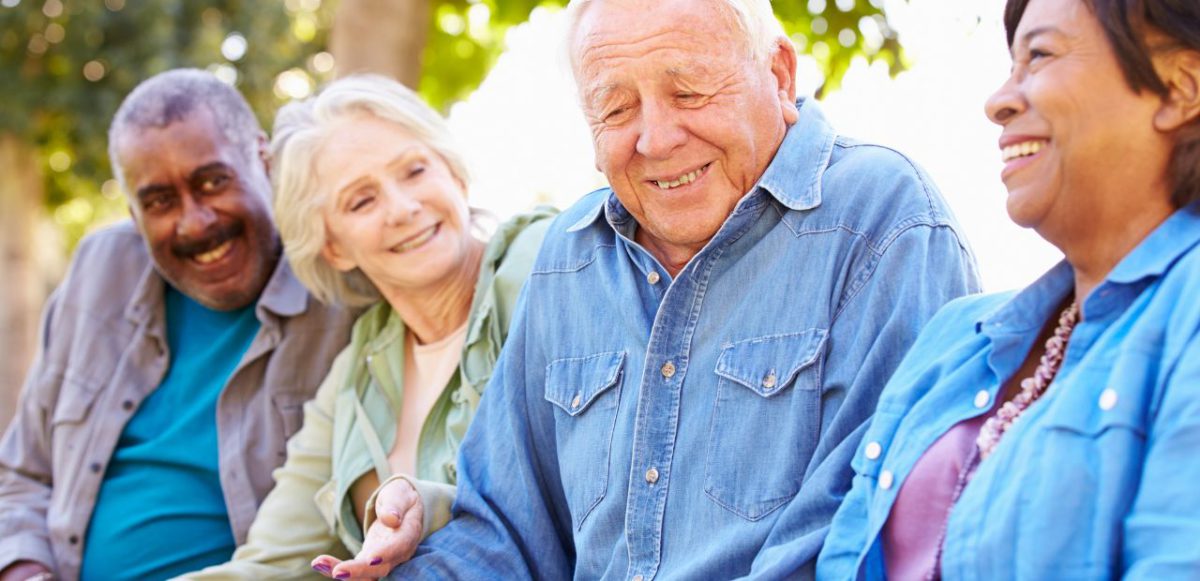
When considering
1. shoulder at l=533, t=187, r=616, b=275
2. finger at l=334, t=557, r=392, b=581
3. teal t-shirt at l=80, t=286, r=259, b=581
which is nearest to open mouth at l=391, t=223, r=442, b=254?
shoulder at l=533, t=187, r=616, b=275

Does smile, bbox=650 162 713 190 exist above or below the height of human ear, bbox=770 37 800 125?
below

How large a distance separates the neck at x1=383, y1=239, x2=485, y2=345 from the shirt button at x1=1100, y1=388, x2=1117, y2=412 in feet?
6.73

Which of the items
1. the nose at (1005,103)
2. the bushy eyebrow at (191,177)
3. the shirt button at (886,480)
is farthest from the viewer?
the bushy eyebrow at (191,177)

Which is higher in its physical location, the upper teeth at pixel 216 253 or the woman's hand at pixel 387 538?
the upper teeth at pixel 216 253

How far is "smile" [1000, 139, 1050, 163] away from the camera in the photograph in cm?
183

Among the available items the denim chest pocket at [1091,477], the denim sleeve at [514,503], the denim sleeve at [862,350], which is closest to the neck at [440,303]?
the denim sleeve at [514,503]

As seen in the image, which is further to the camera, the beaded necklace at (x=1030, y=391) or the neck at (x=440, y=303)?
the neck at (x=440, y=303)

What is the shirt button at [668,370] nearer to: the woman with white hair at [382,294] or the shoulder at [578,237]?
the shoulder at [578,237]

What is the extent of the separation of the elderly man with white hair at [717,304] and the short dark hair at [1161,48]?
55 centimetres

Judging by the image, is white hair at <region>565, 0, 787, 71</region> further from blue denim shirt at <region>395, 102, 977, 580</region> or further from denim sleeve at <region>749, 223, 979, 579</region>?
denim sleeve at <region>749, 223, 979, 579</region>

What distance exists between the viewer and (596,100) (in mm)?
2459

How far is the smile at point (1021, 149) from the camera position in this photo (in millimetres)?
1827

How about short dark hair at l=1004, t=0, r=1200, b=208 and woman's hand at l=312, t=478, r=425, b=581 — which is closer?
short dark hair at l=1004, t=0, r=1200, b=208

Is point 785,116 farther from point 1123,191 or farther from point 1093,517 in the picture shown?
point 1093,517
